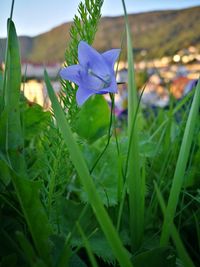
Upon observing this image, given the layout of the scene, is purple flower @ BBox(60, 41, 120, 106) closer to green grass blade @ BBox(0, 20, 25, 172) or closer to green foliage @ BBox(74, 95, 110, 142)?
green grass blade @ BBox(0, 20, 25, 172)

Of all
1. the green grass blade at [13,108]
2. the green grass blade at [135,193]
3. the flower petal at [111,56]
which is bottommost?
the green grass blade at [135,193]

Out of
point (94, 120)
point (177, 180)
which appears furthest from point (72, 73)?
point (94, 120)

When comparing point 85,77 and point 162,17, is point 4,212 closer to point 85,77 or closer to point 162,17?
point 85,77

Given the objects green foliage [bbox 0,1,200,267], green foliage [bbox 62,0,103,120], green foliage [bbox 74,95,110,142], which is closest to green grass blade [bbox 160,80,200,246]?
green foliage [bbox 0,1,200,267]

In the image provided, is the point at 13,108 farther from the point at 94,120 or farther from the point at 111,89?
the point at 94,120

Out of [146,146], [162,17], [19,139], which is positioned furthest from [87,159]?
[162,17]

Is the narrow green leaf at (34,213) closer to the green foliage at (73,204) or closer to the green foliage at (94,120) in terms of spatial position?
the green foliage at (73,204)

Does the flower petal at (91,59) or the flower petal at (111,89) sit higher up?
the flower petal at (91,59)

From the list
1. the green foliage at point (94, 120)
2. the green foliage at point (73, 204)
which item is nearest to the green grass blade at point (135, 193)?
the green foliage at point (73, 204)
